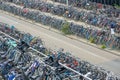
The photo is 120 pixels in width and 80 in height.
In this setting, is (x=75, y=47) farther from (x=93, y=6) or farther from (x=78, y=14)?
(x=93, y=6)

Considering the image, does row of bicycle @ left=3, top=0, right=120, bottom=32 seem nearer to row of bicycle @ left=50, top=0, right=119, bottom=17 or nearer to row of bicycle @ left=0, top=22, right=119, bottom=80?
row of bicycle @ left=50, top=0, right=119, bottom=17

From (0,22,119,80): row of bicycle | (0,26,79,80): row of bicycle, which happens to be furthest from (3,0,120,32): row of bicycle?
(0,22,119,80): row of bicycle

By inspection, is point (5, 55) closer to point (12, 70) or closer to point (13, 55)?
point (13, 55)

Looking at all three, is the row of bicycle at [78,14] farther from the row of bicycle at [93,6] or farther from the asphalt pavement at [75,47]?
the asphalt pavement at [75,47]

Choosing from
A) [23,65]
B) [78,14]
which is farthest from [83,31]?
[23,65]

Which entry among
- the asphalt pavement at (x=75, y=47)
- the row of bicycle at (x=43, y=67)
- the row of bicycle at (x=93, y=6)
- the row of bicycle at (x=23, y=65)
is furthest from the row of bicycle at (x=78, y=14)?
the row of bicycle at (x=43, y=67)
